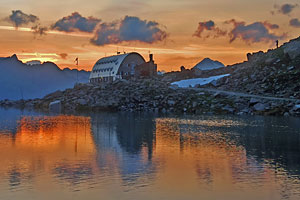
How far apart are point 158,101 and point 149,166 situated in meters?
66.4

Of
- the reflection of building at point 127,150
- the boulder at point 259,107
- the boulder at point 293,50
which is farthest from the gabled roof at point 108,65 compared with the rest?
the reflection of building at point 127,150

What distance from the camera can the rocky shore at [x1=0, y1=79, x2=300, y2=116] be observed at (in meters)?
77.8

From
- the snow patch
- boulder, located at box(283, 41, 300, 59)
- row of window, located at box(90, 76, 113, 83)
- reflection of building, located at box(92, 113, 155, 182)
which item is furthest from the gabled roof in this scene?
reflection of building, located at box(92, 113, 155, 182)

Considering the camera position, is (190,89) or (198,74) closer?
(190,89)

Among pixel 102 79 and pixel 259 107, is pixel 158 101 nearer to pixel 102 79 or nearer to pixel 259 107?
pixel 259 107

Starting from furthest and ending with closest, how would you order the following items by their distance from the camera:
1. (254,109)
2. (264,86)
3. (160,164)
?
(264,86) < (254,109) < (160,164)

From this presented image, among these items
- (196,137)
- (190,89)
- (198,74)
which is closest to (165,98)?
(190,89)

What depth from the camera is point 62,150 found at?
33.1 meters

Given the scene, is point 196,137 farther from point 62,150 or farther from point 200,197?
point 200,197

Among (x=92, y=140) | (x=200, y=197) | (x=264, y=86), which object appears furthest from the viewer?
(x=264, y=86)

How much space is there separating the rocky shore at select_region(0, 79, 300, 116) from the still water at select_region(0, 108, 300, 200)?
34591mm

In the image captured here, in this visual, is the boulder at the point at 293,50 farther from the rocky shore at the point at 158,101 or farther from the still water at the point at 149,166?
the still water at the point at 149,166

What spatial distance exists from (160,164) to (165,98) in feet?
215

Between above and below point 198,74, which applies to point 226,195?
below
